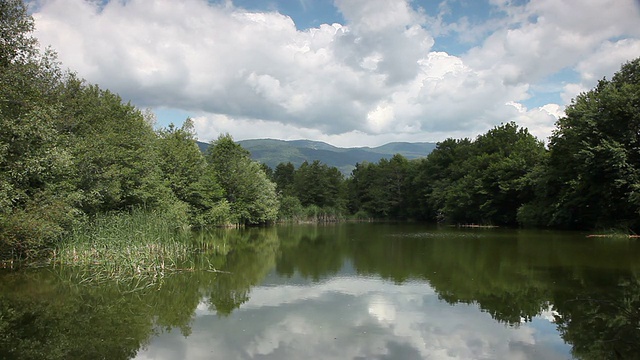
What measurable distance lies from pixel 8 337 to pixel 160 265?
23.0 ft

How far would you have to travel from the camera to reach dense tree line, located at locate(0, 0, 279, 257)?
14.3 metres

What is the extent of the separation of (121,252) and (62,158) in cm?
389

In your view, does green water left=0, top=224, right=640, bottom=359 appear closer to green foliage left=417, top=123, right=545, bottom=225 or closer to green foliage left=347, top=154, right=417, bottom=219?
green foliage left=417, top=123, right=545, bottom=225

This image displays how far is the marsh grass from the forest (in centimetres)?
71

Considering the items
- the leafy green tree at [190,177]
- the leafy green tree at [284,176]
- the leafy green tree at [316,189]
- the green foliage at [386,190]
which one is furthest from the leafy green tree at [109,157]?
the leafy green tree at [284,176]

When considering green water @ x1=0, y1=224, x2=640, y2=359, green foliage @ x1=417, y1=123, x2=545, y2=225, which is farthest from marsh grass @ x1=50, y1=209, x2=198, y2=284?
green foliage @ x1=417, y1=123, x2=545, y2=225

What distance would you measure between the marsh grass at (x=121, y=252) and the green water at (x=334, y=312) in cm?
61

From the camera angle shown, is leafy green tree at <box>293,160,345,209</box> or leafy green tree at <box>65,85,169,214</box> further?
leafy green tree at <box>293,160,345,209</box>

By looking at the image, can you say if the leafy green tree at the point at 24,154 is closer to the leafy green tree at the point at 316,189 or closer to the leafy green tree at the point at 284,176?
the leafy green tree at the point at 316,189

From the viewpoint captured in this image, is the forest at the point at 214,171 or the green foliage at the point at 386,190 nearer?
the forest at the point at 214,171

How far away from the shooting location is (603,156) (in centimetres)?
3020

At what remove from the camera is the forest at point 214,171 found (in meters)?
14.8

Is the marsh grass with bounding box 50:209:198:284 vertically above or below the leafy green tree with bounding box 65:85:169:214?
below

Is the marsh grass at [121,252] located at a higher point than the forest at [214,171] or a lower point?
lower
